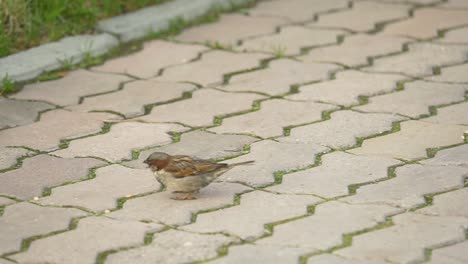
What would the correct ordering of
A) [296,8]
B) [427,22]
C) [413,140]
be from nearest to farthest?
[413,140] → [427,22] → [296,8]

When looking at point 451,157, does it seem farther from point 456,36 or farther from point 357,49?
point 456,36

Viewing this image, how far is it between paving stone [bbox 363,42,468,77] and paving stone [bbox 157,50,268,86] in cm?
81

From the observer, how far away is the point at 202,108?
6625 mm

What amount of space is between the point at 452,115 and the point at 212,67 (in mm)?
1719

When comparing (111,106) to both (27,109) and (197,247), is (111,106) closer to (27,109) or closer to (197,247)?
(27,109)

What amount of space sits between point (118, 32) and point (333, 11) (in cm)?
167

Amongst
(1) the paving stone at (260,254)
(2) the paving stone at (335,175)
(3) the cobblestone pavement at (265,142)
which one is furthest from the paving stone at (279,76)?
(1) the paving stone at (260,254)

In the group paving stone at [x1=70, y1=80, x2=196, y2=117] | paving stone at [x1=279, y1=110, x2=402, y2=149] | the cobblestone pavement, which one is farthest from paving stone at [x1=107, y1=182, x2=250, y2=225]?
paving stone at [x1=70, y1=80, x2=196, y2=117]

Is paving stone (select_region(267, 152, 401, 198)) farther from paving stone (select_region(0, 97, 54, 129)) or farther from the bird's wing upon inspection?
paving stone (select_region(0, 97, 54, 129))

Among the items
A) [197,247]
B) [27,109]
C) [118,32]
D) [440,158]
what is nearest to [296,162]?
[440,158]

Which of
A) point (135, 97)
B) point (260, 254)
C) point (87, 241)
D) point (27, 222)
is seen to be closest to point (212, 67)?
point (135, 97)

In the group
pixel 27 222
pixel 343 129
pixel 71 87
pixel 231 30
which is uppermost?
pixel 231 30

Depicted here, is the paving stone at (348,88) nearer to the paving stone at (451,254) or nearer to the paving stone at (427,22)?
the paving stone at (427,22)

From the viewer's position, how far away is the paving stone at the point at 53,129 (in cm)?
619
